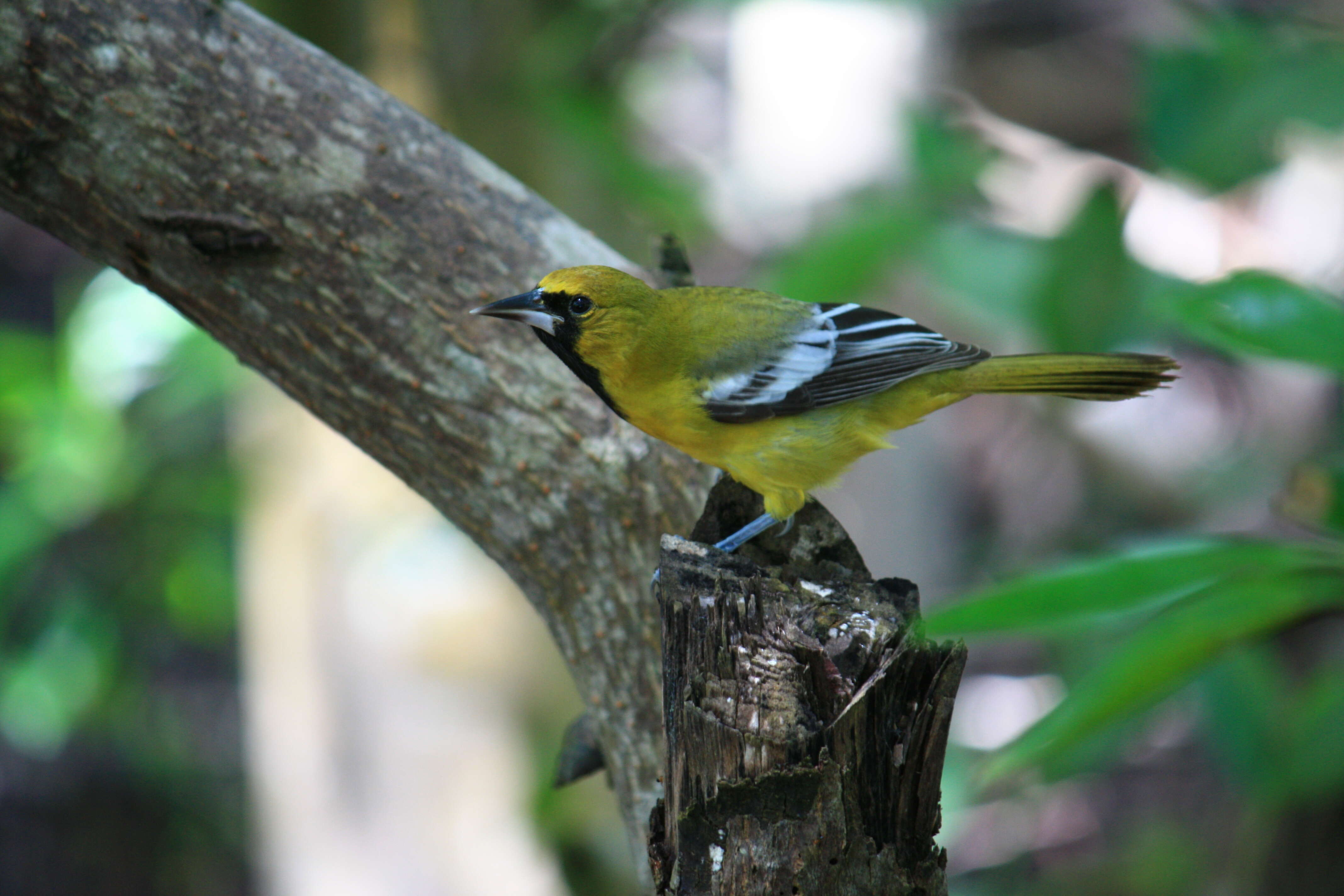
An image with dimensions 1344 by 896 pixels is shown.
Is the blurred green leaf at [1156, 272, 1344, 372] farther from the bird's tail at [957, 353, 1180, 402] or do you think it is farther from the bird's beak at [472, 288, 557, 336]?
the bird's beak at [472, 288, 557, 336]

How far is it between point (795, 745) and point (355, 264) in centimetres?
140

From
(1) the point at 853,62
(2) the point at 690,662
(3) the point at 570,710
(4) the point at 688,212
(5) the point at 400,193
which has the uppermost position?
(1) the point at 853,62

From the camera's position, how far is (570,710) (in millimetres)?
4699

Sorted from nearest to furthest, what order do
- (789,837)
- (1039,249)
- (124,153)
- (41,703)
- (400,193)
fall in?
(789,837)
(124,153)
(400,193)
(1039,249)
(41,703)

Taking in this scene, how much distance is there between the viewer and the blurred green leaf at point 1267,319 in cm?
249

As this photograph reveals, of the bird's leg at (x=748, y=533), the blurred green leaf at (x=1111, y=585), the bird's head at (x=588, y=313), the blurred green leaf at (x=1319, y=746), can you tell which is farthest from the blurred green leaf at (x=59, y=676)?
the blurred green leaf at (x=1319, y=746)

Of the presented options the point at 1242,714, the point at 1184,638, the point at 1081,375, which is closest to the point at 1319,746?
the point at 1242,714

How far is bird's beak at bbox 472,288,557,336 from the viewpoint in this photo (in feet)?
7.73

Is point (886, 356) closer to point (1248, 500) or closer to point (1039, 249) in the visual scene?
point (1039, 249)

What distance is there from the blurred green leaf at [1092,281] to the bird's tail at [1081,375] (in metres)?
1.27

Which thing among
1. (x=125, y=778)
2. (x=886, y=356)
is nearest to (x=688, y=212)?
(x=886, y=356)

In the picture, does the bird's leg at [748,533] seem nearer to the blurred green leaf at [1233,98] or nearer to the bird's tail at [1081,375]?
the bird's tail at [1081,375]

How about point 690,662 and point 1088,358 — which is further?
point 1088,358

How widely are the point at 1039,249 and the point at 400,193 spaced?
9.60 feet
